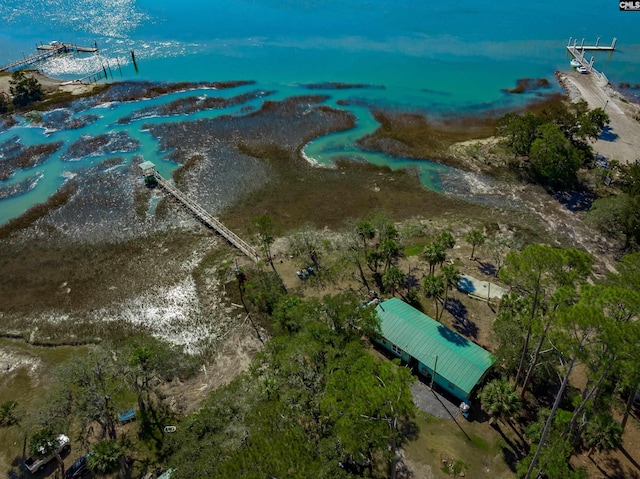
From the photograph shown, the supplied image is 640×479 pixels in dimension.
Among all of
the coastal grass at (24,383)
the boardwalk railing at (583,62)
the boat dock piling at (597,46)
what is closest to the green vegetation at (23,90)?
the coastal grass at (24,383)

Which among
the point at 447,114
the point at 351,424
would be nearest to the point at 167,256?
the point at 351,424

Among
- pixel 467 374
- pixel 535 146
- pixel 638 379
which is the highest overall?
pixel 638 379

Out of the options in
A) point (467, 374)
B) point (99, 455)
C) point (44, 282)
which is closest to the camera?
point (99, 455)

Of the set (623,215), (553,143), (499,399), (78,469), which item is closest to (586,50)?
(553,143)

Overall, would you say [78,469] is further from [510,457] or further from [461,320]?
[461,320]

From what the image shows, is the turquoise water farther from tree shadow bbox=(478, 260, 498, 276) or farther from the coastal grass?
the coastal grass

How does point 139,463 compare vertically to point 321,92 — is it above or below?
below

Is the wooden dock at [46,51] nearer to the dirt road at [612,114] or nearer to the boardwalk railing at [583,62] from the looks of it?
the dirt road at [612,114]

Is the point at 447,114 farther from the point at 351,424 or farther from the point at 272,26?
the point at 272,26

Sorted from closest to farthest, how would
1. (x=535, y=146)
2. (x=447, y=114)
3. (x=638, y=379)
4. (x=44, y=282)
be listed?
(x=638, y=379) → (x=44, y=282) → (x=535, y=146) → (x=447, y=114)
